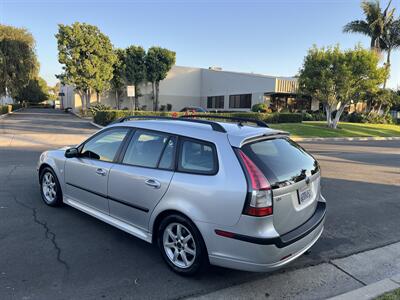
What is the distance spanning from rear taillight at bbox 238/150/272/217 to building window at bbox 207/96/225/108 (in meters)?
43.4

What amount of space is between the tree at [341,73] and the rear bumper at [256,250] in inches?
876

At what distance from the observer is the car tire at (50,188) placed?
16.5ft

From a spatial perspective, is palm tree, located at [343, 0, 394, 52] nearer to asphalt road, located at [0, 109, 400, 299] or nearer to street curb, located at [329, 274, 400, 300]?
asphalt road, located at [0, 109, 400, 299]

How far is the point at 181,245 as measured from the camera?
10.9 feet

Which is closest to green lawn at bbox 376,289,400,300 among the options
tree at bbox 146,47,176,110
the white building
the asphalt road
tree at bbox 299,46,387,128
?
the asphalt road

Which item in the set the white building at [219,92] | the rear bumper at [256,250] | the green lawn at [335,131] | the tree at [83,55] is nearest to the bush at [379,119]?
the green lawn at [335,131]

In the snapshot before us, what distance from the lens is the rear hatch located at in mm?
2977

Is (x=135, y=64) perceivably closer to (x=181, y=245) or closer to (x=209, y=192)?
(x=181, y=245)

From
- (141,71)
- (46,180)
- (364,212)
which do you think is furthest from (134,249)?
(141,71)

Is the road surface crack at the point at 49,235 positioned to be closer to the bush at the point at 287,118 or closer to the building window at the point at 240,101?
the bush at the point at 287,118

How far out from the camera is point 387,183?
8023 millimetres

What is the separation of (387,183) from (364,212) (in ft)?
9.86

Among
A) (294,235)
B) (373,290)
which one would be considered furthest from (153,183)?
(373,290)

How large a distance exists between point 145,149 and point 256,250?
1.72 metres
